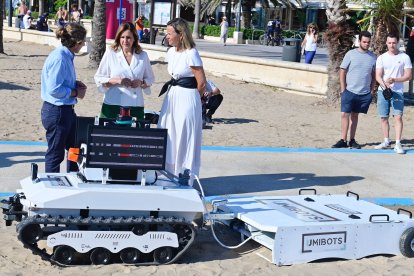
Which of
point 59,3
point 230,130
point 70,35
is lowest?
point 230,130

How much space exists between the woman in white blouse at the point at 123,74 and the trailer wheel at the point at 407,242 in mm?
2789

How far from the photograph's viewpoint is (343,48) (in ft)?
51.8

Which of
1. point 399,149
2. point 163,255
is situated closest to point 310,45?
point 399,149

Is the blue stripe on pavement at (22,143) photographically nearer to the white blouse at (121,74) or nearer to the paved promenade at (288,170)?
the paved promenade at (288,170)

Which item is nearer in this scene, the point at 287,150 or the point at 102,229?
the point at 102,229

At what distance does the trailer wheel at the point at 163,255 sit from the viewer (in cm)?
559

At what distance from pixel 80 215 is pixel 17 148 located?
4.59m

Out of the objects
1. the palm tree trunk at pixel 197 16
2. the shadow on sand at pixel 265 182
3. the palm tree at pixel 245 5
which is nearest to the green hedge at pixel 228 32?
the palm tree trunk at pixel 197 16

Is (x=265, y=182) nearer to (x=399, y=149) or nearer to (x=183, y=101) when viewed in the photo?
(x=183, y=101)

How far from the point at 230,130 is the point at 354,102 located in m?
2.55

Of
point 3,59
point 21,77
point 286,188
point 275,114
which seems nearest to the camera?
point 286,188

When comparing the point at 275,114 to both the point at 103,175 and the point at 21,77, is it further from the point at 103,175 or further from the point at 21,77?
the point at 103,175

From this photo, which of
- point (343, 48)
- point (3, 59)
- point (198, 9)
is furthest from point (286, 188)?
point (198, 9)

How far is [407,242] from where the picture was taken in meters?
6.11
